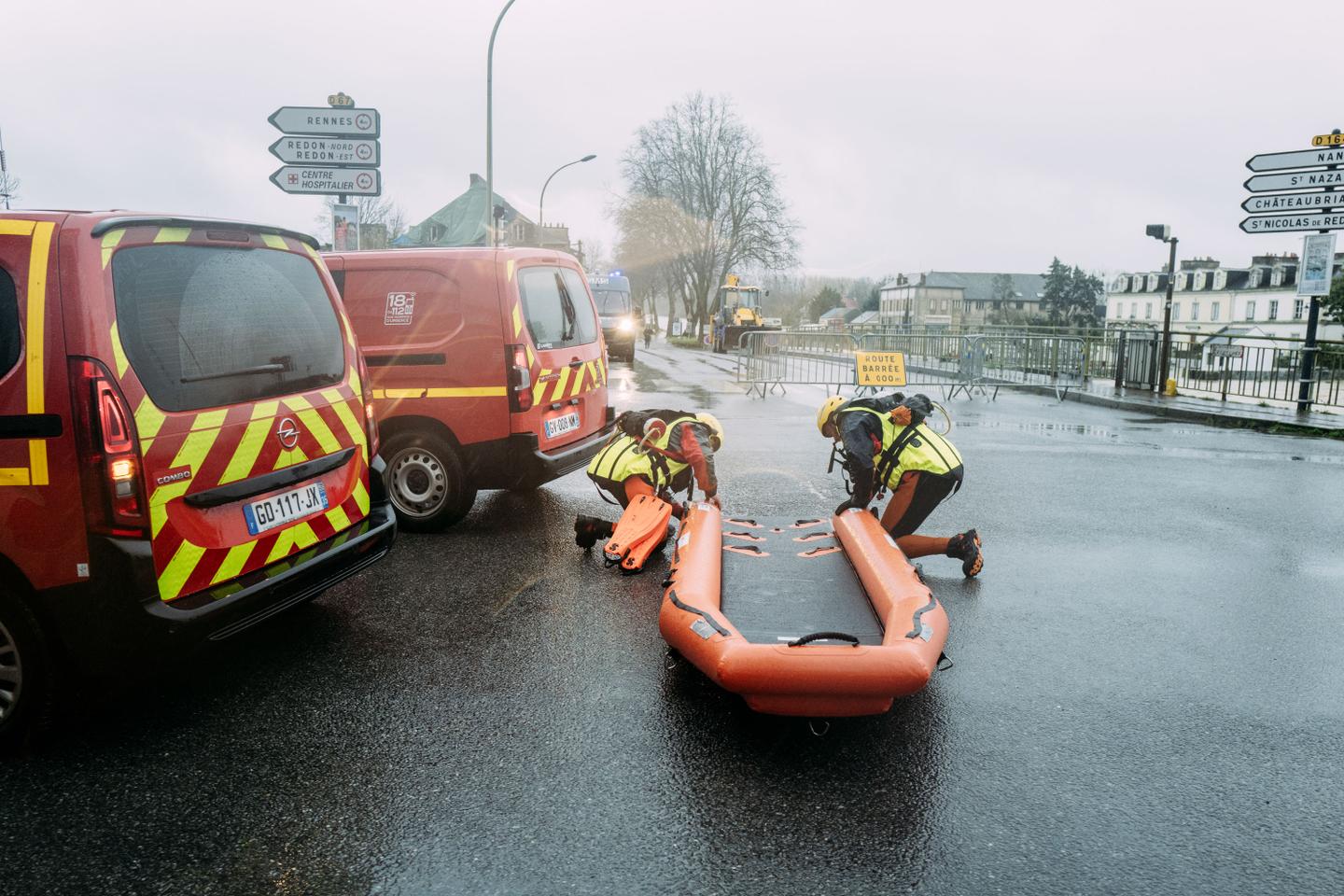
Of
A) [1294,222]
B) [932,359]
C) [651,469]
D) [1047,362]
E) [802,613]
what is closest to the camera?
[802,613]

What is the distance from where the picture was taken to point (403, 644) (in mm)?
4363

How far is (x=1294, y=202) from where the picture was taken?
1497 centimetres

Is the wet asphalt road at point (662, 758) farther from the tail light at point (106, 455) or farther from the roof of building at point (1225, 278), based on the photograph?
the roof of building at point (1225, 278)

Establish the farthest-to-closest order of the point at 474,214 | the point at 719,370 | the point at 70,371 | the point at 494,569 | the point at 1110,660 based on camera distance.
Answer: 1. the point at 474,214
2. the point at 719,370
3. the point at 494,569
4. the point at 1110,660
5. the point at 70,371

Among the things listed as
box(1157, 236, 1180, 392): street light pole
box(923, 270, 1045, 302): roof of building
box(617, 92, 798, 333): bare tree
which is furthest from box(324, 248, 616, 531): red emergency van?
box(923, 270, 1045, 302): roof of building

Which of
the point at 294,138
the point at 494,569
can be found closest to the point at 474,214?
the point at 294,138

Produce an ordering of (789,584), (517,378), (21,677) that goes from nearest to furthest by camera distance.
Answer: (21,677), (789,584), (517,378)

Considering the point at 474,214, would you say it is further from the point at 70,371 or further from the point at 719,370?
the point at 70,371

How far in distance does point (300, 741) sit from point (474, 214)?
89.7m

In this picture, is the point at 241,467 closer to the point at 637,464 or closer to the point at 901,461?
the point at 637,464

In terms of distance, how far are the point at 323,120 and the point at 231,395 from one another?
8531 mm

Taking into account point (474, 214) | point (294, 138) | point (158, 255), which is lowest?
point (158, 255)

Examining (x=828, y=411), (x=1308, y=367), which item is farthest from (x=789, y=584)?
(x=1308, y=367)

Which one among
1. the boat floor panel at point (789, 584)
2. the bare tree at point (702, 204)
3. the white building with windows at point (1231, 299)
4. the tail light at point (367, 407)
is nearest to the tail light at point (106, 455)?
the tail light at point (367, 407)
